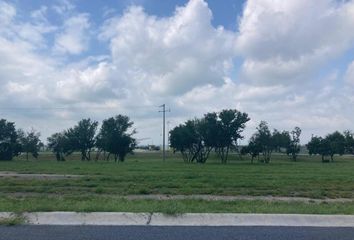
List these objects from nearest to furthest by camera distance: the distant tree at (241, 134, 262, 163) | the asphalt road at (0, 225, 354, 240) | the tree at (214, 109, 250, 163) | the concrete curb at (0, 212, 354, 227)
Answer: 1. the asphalt road at (0, 225, 354, 240)
2. the concrete curb at (0, 212, 354, 227)
3. the tree at (214, 109, 250, 163)
4. the distant tree at (241, 134, 262, 163)

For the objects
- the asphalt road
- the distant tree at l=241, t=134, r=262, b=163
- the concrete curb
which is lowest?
the asphalt road

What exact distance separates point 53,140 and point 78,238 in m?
85.0

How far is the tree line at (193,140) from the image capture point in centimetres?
7150

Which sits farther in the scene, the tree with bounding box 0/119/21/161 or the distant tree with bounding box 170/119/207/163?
the tree with bounding box 0/119/21/161

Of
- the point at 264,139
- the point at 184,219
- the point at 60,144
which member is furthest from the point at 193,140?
the point at 184,219

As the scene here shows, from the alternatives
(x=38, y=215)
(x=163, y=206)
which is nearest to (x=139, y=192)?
(x=163, y=206)

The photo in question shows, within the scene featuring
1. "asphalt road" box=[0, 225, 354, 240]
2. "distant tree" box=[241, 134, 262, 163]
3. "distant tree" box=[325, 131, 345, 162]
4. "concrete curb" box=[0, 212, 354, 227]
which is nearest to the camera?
"asphalt road" box=[0, 225, 354, 240]

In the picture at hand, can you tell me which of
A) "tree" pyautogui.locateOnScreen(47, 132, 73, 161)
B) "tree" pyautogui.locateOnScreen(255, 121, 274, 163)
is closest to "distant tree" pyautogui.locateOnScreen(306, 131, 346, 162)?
"tree" pyautogui.locateOnScreen(255, 121, 274, 163)

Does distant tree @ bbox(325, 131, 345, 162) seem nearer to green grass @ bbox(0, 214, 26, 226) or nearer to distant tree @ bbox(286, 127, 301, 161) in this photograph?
distant tree @ bbox(286, 127, 301, 161)

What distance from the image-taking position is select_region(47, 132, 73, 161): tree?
85.7 m

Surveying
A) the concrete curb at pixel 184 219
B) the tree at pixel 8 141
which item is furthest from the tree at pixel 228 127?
the concrete curb at pixel 184 219

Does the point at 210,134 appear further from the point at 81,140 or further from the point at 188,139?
the point at 81,140

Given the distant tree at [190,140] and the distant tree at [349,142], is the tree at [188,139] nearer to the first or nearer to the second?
the distant tree at [190,140]

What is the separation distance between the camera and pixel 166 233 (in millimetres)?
8094
